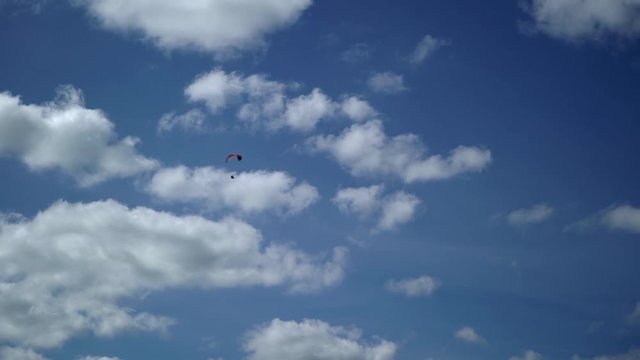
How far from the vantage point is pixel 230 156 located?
456ft
